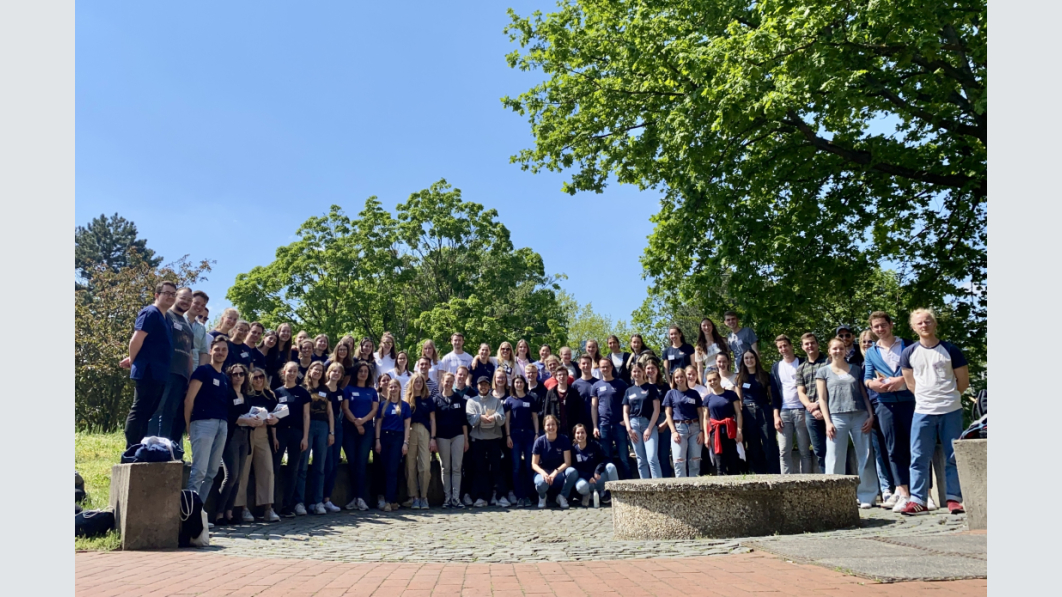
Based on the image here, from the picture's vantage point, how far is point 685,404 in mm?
10727

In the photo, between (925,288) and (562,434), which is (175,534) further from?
(925,288)

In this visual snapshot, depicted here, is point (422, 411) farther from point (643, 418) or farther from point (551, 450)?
point (643, 418)

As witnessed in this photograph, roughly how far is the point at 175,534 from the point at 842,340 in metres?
7.96

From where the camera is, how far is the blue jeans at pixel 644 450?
11.2 metres

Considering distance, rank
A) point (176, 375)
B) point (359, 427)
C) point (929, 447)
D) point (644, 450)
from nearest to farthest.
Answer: point (929, 447) → point (176, 375) → point (359, 427) → point (644, 450)

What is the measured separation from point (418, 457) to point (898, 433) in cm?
659

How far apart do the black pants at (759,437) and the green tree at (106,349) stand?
20.3 meters

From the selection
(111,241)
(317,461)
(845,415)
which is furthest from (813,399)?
(111,241)

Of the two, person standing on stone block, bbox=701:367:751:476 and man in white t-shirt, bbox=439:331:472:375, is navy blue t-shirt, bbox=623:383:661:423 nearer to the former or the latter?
person standing on stone block, bbox=701:367:751:476

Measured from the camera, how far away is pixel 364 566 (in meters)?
5.84

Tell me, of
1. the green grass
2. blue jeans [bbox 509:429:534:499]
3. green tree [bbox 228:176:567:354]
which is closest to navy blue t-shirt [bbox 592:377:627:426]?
blue jeans [bbox 509:429:534:499]

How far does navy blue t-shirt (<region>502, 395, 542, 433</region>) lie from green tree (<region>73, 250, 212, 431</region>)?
1707 centimetres

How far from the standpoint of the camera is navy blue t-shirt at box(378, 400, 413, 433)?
36.8 feet

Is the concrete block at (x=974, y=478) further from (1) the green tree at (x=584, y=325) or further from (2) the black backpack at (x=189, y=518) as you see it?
(1) the green tree at (x=584, y=325)
